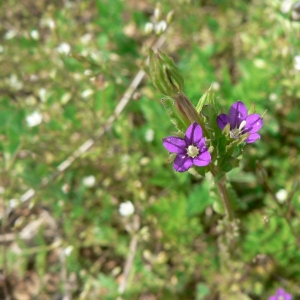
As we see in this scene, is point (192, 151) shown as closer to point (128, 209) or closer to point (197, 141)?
point (197, 141)

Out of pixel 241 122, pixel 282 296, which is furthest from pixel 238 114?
pixel 282 296

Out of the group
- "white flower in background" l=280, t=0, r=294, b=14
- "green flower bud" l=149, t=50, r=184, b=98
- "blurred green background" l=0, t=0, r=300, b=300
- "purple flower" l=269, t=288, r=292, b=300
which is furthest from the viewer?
"blurred green background" l=0, t=0, r=300, b=300

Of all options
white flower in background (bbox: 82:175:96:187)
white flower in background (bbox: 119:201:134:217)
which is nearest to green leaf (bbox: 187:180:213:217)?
white flower in background (bbox: 119:201:134:217)

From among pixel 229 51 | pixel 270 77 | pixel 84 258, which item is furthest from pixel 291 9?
pixel 84 258

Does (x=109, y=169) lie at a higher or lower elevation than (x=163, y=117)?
lower

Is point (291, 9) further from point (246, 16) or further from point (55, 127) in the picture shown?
point (55, 127)

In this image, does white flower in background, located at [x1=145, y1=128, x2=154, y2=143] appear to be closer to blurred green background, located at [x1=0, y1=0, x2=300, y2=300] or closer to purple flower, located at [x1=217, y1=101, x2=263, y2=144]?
blurred green background, located at [x1=0, y1=0, x2=300, y2=300]

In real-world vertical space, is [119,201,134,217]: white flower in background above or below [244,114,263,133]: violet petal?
below
